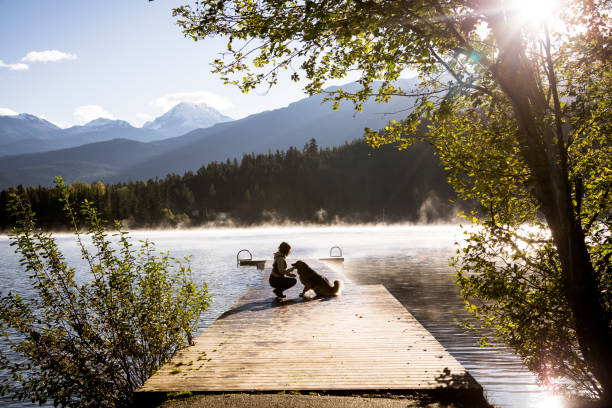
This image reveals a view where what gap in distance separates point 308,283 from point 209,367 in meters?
7.08

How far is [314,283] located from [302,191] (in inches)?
6265

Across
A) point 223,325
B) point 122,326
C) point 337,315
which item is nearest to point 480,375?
point 337,315

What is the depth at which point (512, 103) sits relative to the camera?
6.34 meters

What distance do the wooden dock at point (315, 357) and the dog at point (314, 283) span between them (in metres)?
2.15

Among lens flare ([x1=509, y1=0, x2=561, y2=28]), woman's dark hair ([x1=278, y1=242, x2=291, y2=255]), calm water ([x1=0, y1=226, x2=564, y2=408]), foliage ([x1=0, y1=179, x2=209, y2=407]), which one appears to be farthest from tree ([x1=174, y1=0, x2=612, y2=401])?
woman's dark hair ([x1=278, y1=242, x2=291, y2=255])

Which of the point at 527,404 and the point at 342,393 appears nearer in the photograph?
the point at 342,393

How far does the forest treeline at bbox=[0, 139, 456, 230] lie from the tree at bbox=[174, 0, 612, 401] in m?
157

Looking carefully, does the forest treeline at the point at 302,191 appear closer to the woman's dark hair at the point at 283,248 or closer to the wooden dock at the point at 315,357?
the woman's dark hair at the point at 283,248

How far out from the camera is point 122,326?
818 cm

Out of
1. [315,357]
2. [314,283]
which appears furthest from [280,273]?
[315,357]

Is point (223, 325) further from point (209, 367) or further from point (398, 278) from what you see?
point (398, 278)

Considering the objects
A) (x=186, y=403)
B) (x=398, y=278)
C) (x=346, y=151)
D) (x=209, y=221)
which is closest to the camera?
(x=186, y=403)

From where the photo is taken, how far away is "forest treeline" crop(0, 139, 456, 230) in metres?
162

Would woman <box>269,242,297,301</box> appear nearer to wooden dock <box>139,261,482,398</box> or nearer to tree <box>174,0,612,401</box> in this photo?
wooden dock <box>139,261,482,398</box>
